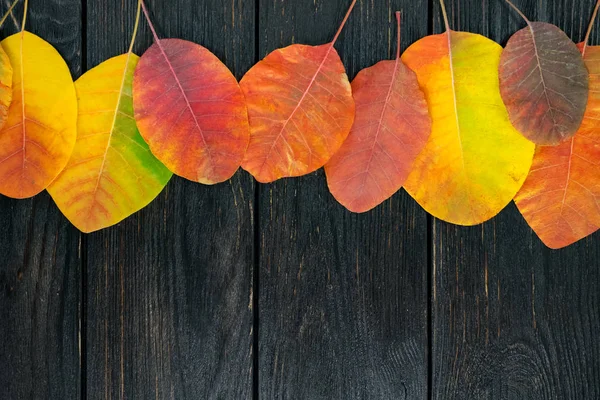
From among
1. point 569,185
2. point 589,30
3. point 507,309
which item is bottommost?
point 507,309

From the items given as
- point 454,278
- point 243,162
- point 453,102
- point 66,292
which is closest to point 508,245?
point 454,278

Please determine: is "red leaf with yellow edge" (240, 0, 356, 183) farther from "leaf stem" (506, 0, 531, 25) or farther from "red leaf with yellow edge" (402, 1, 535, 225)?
"leaf stem" (506, 0, 531, 25)

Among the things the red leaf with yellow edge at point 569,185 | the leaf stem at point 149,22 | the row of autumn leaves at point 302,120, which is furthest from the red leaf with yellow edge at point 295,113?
the red leaf with yellow edge at point 569,185

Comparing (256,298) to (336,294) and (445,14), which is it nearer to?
(336,294)

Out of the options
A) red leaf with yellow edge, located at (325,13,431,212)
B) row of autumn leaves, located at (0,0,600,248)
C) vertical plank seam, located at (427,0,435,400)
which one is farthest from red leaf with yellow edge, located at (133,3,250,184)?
vertical plank seam, located at (427,0,435,400)

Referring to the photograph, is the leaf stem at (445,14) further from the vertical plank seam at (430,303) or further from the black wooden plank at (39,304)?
the black wooden plank at (39,304)

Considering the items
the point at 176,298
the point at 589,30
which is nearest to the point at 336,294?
the point at 176,298
